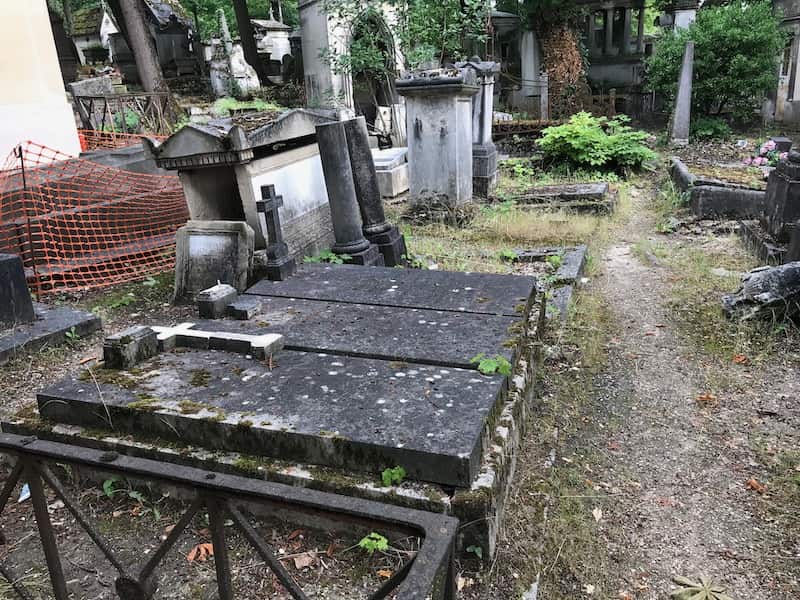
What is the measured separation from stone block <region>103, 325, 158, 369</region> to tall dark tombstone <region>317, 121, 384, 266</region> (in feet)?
7.65

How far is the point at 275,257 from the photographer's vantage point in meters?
4.37

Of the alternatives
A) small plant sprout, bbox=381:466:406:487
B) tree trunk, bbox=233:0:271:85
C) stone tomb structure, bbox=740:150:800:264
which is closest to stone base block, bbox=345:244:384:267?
small plant sprout, bbox=381:466:406:487

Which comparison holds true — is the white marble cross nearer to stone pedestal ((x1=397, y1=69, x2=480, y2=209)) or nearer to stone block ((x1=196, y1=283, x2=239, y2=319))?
stone block ((x1=196, y1=283, x2=239, y2=319))

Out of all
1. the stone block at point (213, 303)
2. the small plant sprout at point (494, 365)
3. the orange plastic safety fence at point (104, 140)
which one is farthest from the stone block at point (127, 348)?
the orange plastic safety fence at point (104, 140)

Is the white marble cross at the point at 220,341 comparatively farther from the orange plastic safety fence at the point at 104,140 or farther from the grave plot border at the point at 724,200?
the orange plastic safety fence at the point at 104,140

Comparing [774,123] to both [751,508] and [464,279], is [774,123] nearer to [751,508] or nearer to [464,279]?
[464,279]

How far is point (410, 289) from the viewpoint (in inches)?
163

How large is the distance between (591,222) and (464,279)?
13.0ft

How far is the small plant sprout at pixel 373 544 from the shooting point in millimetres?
2359

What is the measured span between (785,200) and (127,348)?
5698 mm

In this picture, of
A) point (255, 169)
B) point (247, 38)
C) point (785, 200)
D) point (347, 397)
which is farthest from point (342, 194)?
point (247, 38)

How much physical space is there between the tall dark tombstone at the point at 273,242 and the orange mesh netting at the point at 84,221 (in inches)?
79.2

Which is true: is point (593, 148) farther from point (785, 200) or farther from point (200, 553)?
point (200, 553)

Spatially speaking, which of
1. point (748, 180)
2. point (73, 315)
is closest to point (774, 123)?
point (748, 180)
